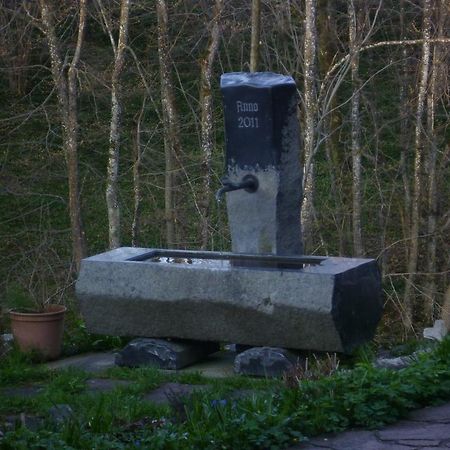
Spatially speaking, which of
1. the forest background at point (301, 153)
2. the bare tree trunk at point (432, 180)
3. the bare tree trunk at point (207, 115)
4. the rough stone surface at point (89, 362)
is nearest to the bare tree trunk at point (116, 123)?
the forest background at point (301, 153)

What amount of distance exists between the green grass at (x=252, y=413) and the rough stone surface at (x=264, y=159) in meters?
2.33

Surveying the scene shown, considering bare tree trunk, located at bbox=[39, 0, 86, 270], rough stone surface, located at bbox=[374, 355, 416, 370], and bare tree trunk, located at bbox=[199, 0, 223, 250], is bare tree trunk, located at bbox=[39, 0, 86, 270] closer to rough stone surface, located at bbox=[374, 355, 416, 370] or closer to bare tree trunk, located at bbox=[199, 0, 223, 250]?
bare tree trunk, located at bbox=[199, 0, 223, 250]

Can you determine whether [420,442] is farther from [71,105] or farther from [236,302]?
[71,105]

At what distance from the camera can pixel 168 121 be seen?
16.0m

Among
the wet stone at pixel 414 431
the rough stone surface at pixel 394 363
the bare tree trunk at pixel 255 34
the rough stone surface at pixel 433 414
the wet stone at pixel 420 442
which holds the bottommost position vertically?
the rough stone surface at pixel 394 363

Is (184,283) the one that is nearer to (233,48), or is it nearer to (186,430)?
(186,430)

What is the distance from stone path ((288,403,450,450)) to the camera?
5.67 metres

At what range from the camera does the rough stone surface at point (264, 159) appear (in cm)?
935

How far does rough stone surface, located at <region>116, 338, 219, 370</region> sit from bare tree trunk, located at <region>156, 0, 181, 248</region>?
6501mm

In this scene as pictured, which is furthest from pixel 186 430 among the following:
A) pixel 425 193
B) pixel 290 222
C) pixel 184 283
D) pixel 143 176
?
pixel 143 176

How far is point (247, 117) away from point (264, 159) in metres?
0.39

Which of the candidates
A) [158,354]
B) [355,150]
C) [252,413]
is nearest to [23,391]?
[158,354]

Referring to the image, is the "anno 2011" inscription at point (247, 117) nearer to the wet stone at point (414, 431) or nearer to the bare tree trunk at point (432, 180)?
the wet stone at point (414, 431)

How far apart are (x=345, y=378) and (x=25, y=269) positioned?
1093cm
